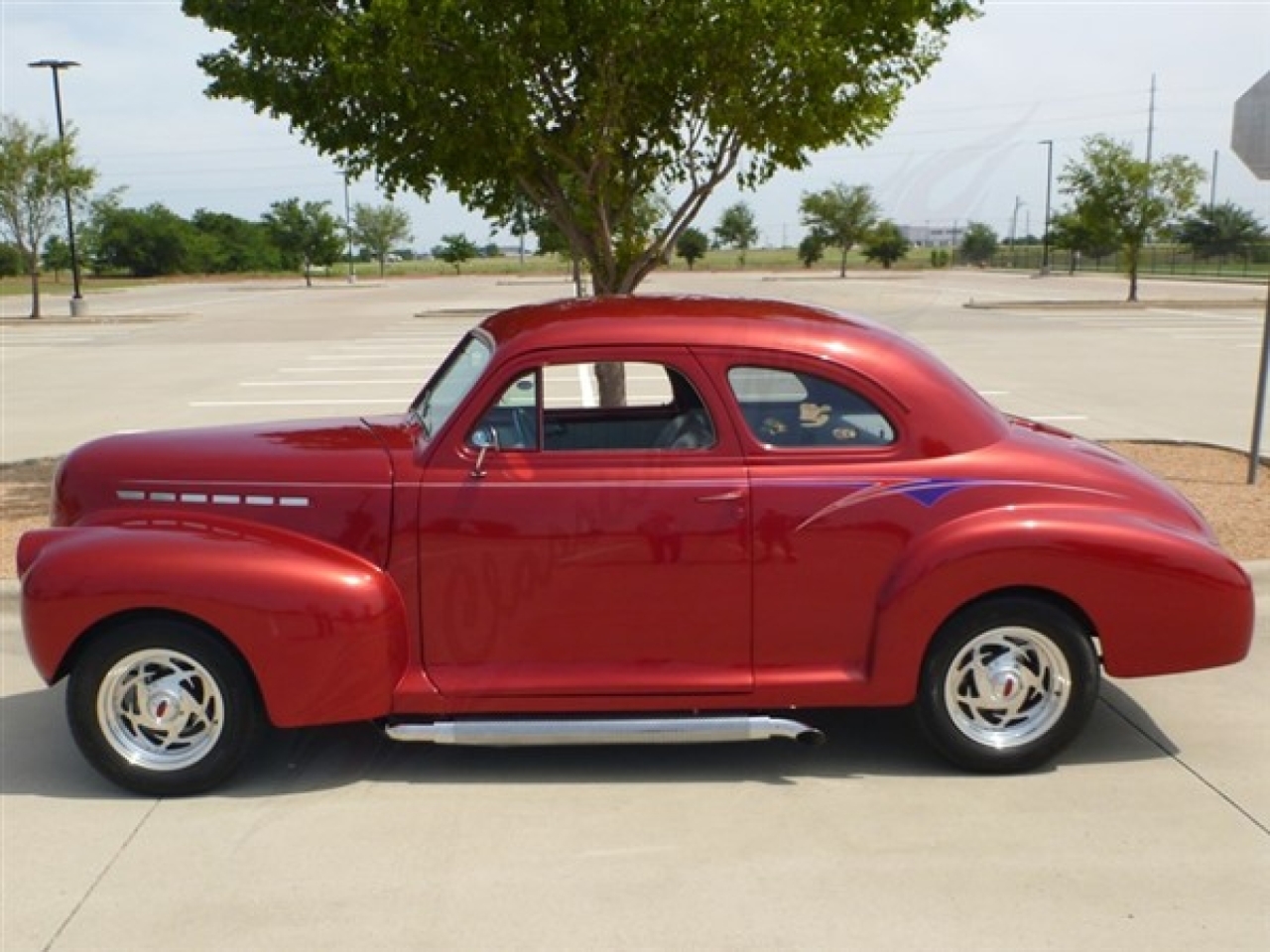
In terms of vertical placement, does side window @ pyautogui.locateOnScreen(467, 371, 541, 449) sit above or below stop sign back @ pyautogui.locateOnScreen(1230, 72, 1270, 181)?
below

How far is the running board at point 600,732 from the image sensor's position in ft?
13.4

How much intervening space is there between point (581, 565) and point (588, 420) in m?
0.85

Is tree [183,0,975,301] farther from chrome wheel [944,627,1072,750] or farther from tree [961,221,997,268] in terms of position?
tree [961,221,997,268]

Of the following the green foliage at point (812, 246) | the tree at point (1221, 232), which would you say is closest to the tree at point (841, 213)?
the green foliage at point (812, 246)

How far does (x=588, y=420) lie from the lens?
481 centimetres

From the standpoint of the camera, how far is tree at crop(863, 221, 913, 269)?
2677 inches

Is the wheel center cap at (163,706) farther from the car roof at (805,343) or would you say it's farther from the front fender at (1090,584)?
the front fender at (1090,584)

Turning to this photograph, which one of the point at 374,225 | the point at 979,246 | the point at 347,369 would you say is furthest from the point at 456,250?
the point at 347,369

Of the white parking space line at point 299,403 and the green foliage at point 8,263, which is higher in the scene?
the green foliage at point 8,263

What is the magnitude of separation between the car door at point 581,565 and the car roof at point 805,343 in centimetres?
13

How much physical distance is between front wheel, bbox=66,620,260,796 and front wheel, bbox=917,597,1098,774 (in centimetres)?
238

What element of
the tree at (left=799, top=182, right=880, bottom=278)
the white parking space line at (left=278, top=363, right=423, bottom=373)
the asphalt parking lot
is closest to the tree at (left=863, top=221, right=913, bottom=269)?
the tree at (left=799, top=182, right=880, bottom=278)

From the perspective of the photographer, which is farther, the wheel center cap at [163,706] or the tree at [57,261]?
the tree at [57,261]

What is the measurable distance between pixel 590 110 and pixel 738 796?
4764 mm
